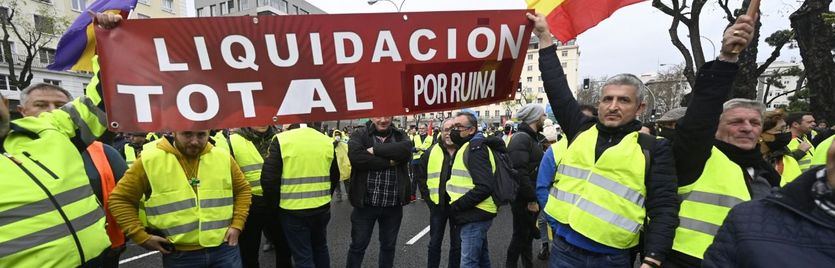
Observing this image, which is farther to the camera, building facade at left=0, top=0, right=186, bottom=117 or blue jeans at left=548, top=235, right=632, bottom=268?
building facade at left=0, top=0, right=186, bottom=117

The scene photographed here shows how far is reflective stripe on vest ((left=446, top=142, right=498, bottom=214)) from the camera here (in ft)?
11.7

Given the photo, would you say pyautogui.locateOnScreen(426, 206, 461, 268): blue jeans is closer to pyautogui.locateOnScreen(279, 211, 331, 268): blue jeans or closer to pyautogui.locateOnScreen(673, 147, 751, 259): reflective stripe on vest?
pyautogui.locateOnScreen(279, 211, 331, 268): blue jeans

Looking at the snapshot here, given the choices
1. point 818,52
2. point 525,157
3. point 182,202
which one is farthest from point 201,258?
point 818,52

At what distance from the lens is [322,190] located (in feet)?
11.9

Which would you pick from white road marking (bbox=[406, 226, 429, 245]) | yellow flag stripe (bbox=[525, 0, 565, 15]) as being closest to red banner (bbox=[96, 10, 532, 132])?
yellow flag stripe (bbox=[525, 0, 565, 15])

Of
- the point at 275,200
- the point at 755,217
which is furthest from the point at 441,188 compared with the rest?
the point at 755,217

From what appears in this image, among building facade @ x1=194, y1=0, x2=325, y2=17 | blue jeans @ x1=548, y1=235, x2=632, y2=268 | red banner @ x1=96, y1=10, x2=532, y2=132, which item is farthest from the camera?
building facade @ x1=194, y1=0, x2=325, y2=17

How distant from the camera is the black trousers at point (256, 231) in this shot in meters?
3.84

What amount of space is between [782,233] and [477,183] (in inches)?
94.8

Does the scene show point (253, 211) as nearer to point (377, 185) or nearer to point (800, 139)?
point (377, 185)

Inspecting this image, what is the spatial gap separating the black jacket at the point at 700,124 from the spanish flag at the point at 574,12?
0.63 meters

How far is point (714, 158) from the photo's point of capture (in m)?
1.95

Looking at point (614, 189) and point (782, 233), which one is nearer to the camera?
point (782, 233)

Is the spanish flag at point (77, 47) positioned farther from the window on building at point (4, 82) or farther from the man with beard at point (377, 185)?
the window on building at point (4, 82)
